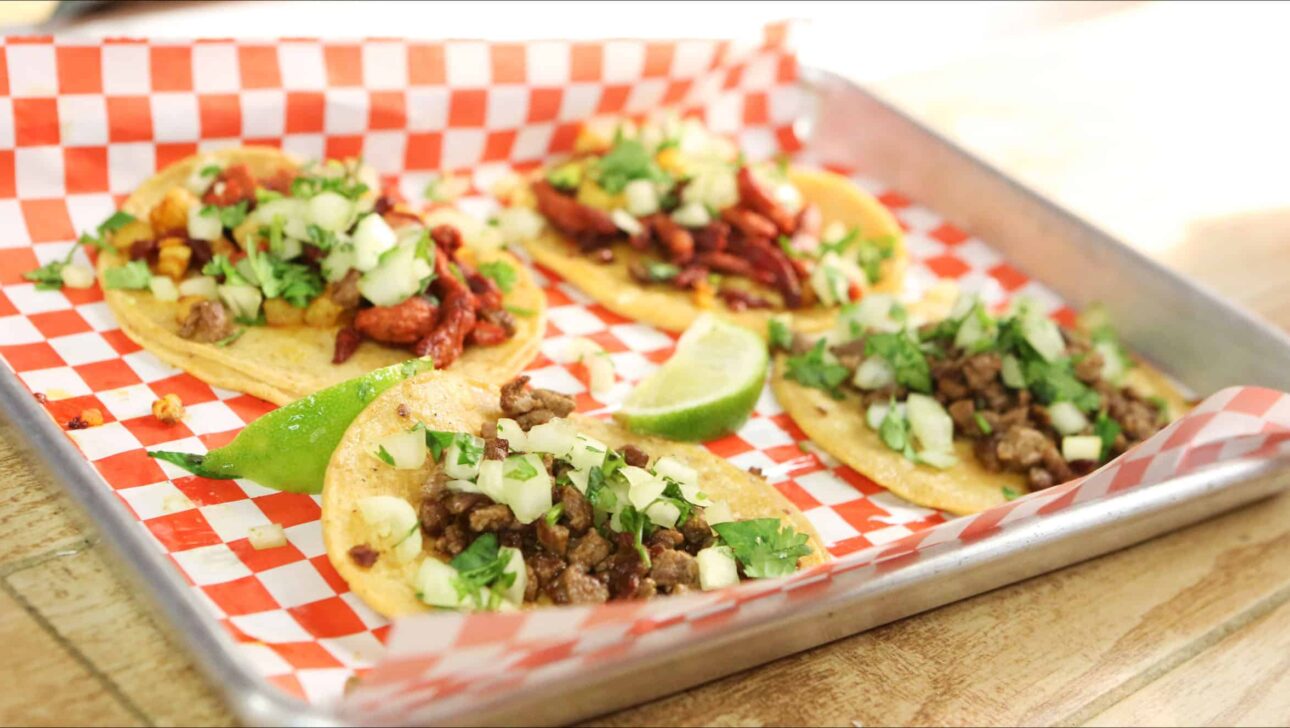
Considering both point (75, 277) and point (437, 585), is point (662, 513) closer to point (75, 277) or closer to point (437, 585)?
point (437, 585)

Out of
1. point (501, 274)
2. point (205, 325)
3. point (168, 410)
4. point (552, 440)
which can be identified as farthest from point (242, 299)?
point (552, 440)

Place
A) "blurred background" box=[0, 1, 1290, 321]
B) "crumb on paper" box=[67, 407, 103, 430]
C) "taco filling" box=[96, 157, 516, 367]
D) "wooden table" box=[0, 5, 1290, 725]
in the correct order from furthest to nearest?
"blurred background" box=[0, 1, 1290, 321] → "taco filling" box=[96, 157, 516, 367] → "crumb on paper" box=[67, 407, 103, 430] → "wooden table" box=[0, 5, 1290, 725]

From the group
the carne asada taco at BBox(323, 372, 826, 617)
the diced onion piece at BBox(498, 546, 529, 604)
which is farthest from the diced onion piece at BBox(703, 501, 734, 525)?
the diced onion piece at BBox(498, 546, 529, 604)

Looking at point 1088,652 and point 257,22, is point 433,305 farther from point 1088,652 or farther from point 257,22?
point 257,22

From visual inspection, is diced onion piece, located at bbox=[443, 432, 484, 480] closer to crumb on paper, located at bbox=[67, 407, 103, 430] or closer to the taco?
the taco

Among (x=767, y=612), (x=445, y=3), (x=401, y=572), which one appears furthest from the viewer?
(x=445, y=3)

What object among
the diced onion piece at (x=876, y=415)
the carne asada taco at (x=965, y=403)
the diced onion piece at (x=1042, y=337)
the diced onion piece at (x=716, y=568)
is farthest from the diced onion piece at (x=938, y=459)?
the diced onion piece at (x=716, y=568)

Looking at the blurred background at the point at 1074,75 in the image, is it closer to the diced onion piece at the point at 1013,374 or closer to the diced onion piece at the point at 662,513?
the diced onion piece at the point at 1013,374

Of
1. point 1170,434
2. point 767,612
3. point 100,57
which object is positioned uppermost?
point 100,57

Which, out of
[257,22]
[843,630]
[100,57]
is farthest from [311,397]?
[257,22]
